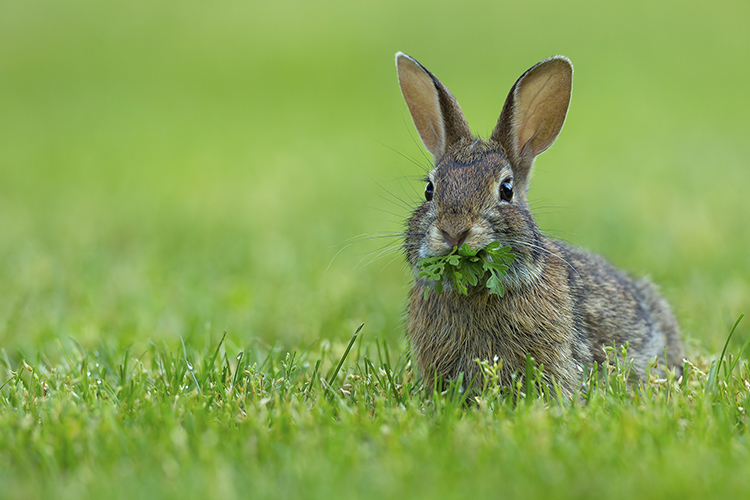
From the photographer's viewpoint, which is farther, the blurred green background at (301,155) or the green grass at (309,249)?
the blurred green background at (301,155)

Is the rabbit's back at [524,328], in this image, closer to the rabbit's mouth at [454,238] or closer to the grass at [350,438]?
the grass at [350,438]

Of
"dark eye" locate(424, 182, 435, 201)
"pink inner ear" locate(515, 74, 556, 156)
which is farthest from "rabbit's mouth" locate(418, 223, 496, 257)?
"pink inner ear" locate(515, 74, 556, 156)

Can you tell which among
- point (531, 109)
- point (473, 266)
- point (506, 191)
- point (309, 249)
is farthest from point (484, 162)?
point (309, 249)

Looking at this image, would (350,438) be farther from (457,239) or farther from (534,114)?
(534,114)

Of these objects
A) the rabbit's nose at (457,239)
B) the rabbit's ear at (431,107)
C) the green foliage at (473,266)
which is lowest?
the green foliage at (473,266)

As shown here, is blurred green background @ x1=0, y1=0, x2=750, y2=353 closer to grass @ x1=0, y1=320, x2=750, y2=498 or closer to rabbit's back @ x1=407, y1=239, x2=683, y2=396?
rabbit's back @ x1=407, y1=239, x2=683, y2=396

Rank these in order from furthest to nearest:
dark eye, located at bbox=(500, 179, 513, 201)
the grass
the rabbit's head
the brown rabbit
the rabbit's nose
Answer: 1. dark eye, located at bbox=(500, 179, 513, 201)
2. the brown rabbit
3. the rabbit's head
4. the rabbit's nose
5. the grass

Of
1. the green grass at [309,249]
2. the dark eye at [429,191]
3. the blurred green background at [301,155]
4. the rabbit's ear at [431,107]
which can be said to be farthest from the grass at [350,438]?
the rabbit's ear at [431,107]

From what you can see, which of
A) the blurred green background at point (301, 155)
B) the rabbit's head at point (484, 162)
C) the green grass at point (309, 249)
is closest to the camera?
the green grass at point (309, 249)

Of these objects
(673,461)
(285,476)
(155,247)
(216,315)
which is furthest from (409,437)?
(155,247)
